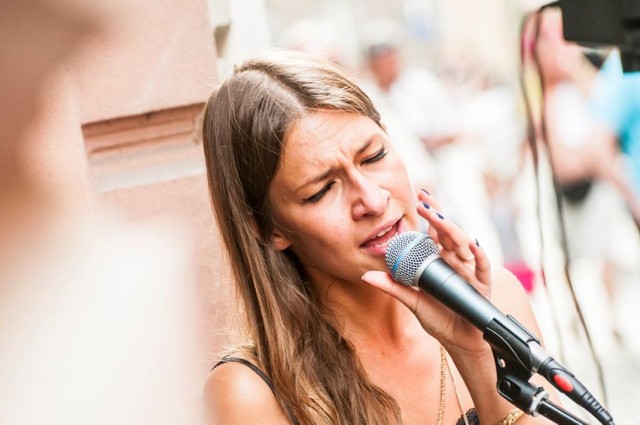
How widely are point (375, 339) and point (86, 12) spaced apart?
6.27 ft

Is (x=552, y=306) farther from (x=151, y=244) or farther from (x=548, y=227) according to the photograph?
(x=151, y=244)

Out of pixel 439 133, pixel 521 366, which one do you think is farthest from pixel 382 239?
pixel 439 133

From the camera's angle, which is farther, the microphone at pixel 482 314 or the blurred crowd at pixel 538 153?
the blurred crowd at pixel 538 153

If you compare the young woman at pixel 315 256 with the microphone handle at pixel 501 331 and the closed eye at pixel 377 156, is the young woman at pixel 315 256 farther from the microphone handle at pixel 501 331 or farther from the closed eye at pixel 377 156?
the microphone handle at pixel 501 331

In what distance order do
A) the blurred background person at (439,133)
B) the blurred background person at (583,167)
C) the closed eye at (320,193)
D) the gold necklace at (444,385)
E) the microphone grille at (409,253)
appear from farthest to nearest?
the blurred background person at (439,133) → the blurred background person at (583,167) → the gold necklace at (444,385) → the closed eye at (320,193) → the microphone grille at (409,253)

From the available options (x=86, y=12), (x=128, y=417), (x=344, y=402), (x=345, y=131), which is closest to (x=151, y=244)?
(x=128, y=417)

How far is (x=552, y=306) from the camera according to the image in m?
4.66

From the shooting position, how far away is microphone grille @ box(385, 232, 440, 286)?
153 cm

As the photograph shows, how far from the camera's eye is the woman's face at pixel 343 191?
191cm

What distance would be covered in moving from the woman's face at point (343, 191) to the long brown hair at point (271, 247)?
4cm

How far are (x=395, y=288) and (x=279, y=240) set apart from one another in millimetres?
536

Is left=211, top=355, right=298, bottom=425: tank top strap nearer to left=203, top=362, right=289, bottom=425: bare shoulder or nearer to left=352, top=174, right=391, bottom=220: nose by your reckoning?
left=203, top=362, right=289, bottom=425: bare shoulder

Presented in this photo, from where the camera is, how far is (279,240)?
7.04 feet

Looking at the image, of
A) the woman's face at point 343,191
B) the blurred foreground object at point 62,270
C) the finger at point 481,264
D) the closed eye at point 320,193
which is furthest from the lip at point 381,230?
the blurred foreground object at point 62,270
